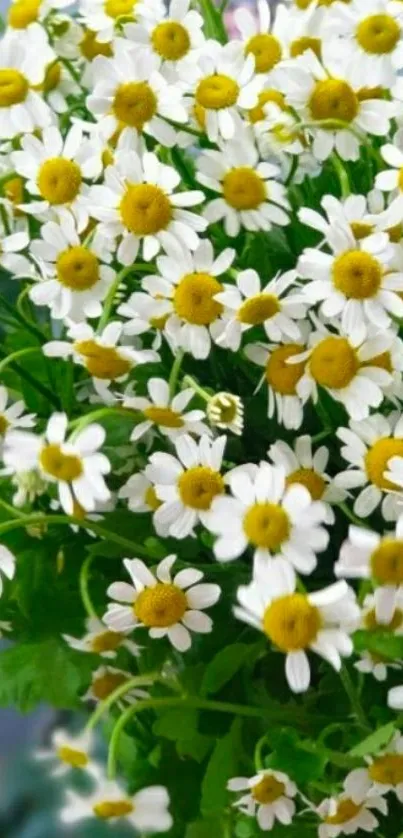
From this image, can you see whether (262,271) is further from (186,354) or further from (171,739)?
(171,739)

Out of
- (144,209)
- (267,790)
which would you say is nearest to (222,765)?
(267,790)

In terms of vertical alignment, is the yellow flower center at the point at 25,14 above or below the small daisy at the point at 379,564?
above

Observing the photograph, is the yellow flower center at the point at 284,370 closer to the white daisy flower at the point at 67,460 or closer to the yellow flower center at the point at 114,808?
the white daisy flower at the point at 67,460

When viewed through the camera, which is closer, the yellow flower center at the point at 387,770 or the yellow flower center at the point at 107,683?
the yellow flower center at the point at 387,770

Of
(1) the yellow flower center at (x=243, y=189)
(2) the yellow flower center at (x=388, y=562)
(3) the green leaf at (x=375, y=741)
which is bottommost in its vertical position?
(3) the green leaf at (x=375, y=741)

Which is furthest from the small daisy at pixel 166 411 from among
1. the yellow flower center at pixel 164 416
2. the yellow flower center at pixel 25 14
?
the yellow flower center at pixel 25 14

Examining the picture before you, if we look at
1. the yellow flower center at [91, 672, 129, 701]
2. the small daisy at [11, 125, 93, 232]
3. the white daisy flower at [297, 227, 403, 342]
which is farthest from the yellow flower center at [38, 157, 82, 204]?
the yellow flower center at [91, 672, 129, 701]
